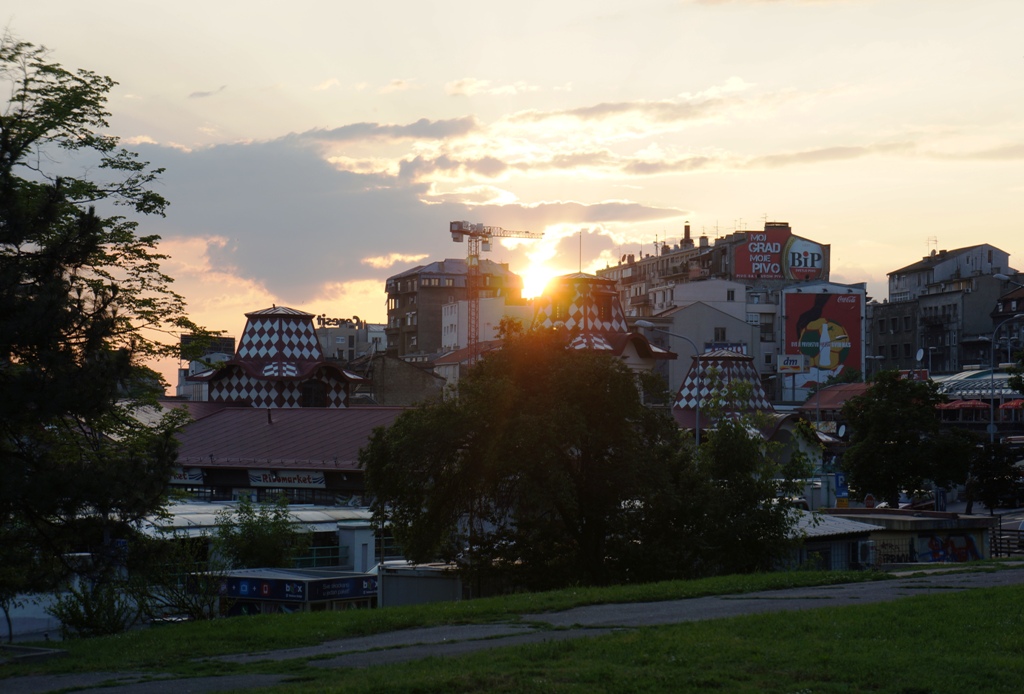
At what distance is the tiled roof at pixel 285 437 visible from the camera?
54.7 meters

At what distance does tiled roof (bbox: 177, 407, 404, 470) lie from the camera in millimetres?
54688

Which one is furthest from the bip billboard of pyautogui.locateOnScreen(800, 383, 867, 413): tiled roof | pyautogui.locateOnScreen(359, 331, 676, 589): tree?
pyautogui.locateOnScreen(359, 331, 676, 589): tree

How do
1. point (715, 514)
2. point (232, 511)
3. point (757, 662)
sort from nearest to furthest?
1. point (757, 662)
2. point (715, 514)
3. point (232, 511)

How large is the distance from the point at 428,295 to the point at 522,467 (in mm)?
131325

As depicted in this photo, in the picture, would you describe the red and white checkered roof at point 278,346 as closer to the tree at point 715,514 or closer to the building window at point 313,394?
the building window at point 313,394

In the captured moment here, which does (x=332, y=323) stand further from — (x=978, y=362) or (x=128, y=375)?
(x=128, y=375)

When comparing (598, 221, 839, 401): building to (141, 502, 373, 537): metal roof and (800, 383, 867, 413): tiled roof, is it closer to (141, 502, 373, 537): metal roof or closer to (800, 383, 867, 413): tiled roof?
(800, 383, 867, 413): tiled roof

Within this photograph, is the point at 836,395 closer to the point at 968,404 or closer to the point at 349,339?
the point at 968,404

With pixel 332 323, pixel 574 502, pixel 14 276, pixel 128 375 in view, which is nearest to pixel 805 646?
pixel 128 375

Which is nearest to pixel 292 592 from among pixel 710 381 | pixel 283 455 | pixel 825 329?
pixel 283 455

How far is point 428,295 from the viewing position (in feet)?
530

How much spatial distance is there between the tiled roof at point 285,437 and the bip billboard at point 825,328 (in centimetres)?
8530

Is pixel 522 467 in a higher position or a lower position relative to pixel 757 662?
higher

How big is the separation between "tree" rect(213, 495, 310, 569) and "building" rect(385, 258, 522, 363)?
117m
